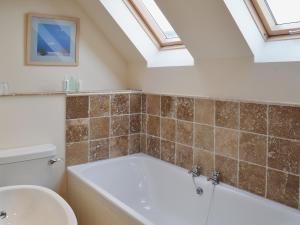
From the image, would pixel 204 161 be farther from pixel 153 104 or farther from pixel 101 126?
pixel 101 126

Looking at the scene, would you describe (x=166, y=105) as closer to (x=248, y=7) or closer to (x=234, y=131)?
(x=234, y=131)

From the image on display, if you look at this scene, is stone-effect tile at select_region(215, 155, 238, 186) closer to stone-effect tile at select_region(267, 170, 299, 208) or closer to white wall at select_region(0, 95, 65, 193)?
stone-effect tile at select_region(267, 170, 299, 208)

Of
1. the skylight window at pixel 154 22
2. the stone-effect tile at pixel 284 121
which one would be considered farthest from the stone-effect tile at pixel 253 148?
the skylight window at pixel 154 22

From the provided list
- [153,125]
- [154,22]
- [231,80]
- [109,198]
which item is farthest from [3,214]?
[154,22]

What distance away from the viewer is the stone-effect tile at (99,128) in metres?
2.93

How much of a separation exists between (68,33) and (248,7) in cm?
158

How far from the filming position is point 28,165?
8.13 ft

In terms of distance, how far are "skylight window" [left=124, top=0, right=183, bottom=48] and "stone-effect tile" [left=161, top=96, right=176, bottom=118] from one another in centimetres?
51

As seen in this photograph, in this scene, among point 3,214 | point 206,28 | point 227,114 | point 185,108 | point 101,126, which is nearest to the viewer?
point 3,214

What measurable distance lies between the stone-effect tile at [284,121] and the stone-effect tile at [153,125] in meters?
1.20

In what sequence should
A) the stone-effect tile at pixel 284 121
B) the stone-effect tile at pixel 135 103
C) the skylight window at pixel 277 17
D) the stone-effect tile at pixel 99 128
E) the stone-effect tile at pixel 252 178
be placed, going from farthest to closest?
the stone-effect tile at pixel 135 103
the stone-effect tile at pixel 99 128
the stone-effect tile at pixel 252 178
the skylight window at pixel 277 17
the stone-effect tile at pixel 284 121

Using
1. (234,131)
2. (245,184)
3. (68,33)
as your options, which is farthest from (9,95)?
(245,184)

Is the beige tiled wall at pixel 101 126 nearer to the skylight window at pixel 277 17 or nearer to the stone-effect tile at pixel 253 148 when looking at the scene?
the stone-effect tile at pixel 253 148

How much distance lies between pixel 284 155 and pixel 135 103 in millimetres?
1547
